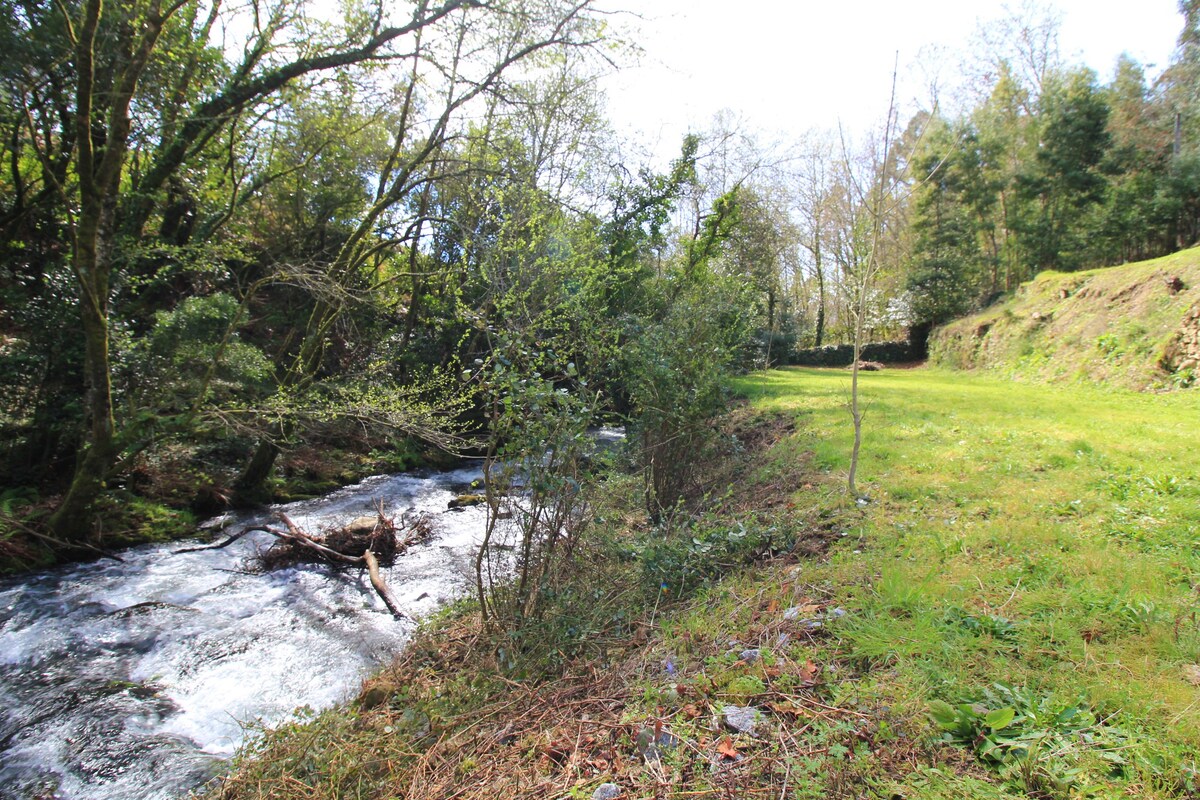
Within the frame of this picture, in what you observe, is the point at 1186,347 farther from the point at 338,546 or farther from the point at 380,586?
the point at 338,546

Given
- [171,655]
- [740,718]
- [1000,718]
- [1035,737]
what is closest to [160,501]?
[171,655]

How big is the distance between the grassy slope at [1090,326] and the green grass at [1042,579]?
608 cm

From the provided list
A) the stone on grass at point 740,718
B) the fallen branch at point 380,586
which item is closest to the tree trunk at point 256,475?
the fallen branch at point 380,586

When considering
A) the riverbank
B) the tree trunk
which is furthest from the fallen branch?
the tree trunk

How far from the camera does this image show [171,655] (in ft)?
16.2

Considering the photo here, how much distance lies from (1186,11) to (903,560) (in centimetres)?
2823

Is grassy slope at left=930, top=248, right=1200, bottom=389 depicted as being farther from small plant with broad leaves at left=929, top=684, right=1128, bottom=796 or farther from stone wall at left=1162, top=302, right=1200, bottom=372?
small plant with broad leaves at left=929, top=684, right=1128, bottom=796

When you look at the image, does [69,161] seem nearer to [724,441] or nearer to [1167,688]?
[724,441]

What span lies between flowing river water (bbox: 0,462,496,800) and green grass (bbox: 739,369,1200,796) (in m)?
3.59

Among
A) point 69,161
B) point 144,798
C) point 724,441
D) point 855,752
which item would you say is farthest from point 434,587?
point 69,161

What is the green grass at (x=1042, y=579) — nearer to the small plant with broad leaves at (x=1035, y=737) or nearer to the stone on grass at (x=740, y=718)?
the small plant with broad leaves at (x=1035, y=737)

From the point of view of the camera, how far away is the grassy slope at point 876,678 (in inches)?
90.4

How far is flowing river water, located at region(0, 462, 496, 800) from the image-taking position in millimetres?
3705

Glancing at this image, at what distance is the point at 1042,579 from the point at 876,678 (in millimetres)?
1494
